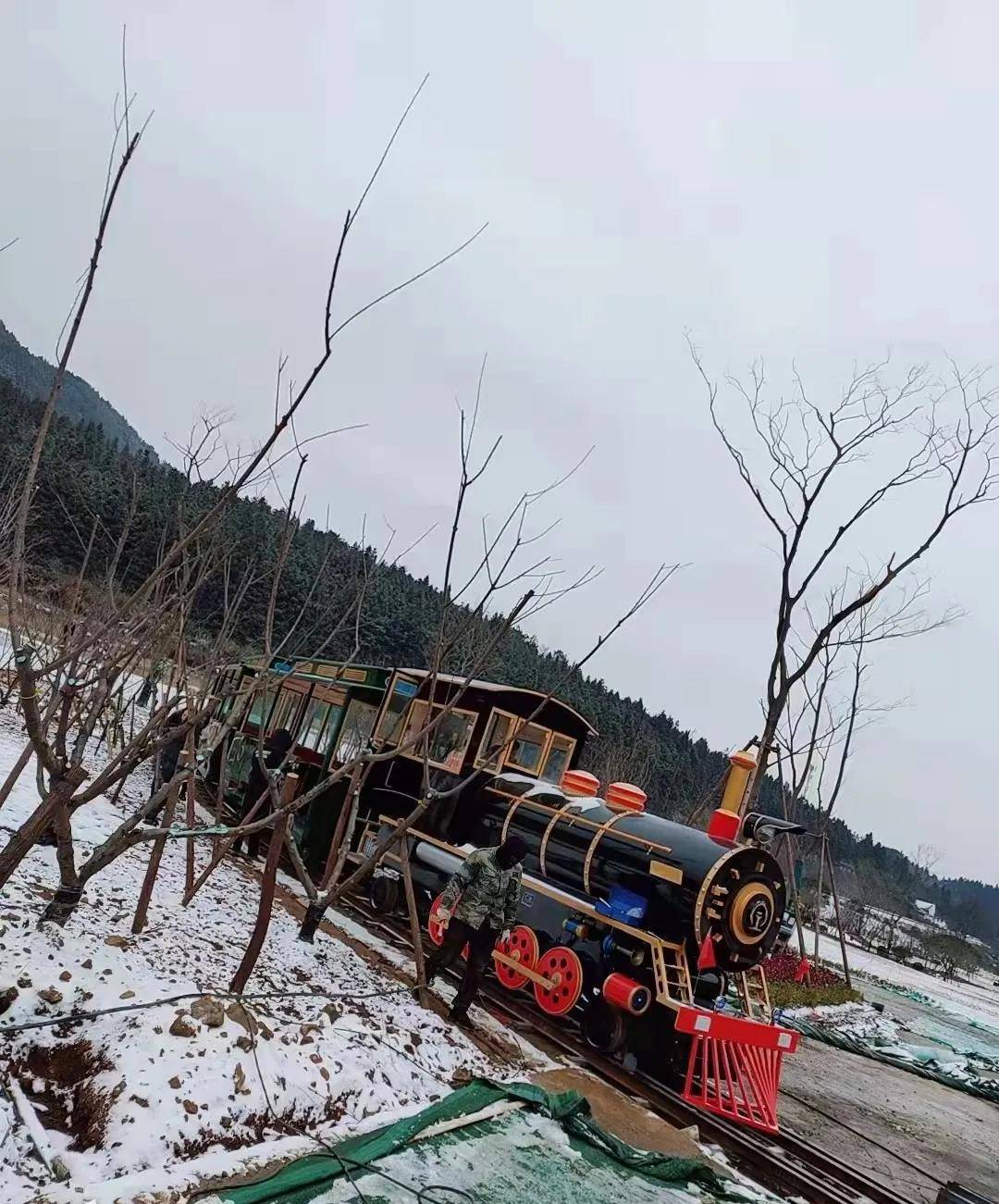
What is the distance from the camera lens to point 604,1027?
727 cm

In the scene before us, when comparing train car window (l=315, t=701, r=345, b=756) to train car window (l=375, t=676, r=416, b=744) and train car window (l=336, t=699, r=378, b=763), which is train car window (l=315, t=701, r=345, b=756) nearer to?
train car window (l=336, t=699, r=378, b=763)

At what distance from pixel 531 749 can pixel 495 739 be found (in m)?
0.77

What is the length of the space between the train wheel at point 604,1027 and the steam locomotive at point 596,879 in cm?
1

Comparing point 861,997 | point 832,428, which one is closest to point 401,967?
point 832,428

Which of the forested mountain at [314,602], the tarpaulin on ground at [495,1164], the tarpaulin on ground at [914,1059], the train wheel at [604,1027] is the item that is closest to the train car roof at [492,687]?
the train wheel at [604,1027]

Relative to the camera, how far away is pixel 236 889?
872cm

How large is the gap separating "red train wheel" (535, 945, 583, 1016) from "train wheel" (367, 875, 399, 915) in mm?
2516

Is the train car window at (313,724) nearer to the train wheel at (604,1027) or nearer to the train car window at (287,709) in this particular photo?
the train car window at (287,709)

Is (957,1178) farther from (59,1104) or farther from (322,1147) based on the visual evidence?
(59,1104)

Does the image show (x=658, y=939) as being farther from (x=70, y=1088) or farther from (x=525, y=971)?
(x=70, y=1088)

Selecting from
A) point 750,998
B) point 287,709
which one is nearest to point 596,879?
point 750,998

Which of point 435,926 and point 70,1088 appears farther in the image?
point 435,926

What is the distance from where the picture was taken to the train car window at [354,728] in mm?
11500

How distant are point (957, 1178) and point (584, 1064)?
3364 mm
